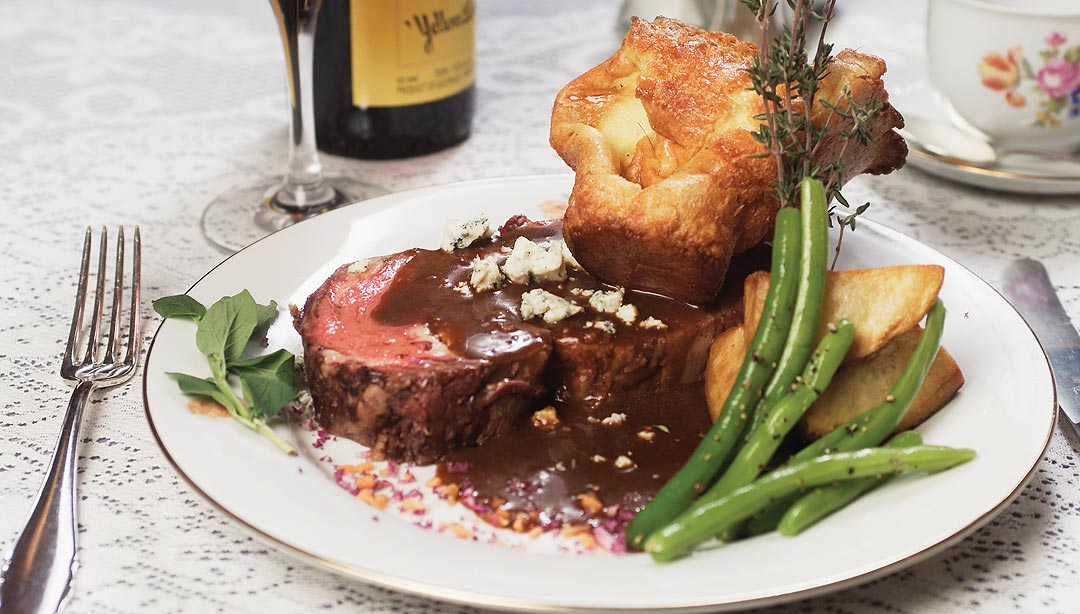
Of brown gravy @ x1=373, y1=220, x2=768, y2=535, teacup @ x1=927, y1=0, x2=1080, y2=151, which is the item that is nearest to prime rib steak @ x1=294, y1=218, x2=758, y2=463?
brown gravy @ x1=373, y1=220, x2=768, y2=535

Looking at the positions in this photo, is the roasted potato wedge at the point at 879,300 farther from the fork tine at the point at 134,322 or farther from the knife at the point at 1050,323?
the fork tine at the point at 134,322

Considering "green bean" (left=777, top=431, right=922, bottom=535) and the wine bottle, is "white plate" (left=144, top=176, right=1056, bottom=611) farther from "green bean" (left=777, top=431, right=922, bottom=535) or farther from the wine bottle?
the wine bottle

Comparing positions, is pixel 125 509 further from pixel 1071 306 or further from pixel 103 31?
pixel 103 31

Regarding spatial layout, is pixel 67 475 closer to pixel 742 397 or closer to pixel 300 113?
pixel 742 397

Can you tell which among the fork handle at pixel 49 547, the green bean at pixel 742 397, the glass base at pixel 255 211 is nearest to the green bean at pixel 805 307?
the green bean at pixel 742 397

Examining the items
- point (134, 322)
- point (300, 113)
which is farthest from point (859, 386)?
point (300, 113)

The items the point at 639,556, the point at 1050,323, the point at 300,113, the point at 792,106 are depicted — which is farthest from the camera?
the point at 300,113

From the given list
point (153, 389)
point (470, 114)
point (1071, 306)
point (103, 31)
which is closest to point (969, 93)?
point (1071, 306)
